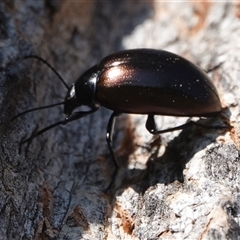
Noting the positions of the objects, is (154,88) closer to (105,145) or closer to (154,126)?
(154,126)

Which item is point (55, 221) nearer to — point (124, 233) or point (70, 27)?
point (124, 233)

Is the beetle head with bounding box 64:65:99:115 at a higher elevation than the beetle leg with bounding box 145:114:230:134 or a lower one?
higher

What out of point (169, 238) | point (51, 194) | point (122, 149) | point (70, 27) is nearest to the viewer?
point (169, 238)

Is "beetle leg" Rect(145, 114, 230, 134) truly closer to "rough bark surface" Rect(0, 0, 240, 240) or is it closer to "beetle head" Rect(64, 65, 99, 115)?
"rough bark surface" Rect(0, 0, 240, 240)

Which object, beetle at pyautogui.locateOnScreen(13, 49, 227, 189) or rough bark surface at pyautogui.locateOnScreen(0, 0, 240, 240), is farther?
beetle at pyautogui.locateOnScreen(13, 49, 227, 189)

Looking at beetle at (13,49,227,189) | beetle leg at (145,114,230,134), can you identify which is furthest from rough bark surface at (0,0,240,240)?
beetle at (13,49,227,189)

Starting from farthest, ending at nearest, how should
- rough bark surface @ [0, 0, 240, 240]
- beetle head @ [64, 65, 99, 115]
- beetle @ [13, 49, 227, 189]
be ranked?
beetle head @ [64, 65, 99, 115], beetle @ [13, 49, 227, 189], rough bark surface @ [0, 0, 240, 240]

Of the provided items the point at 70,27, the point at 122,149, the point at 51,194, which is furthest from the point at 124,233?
the point at 70,27

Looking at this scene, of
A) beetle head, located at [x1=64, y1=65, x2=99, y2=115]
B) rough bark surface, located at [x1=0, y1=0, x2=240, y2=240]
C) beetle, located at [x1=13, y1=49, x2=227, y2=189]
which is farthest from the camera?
beetle head, located at [x1=64, y1=65, x2=99, y2=115]

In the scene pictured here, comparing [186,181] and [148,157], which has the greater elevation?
[148,157]
